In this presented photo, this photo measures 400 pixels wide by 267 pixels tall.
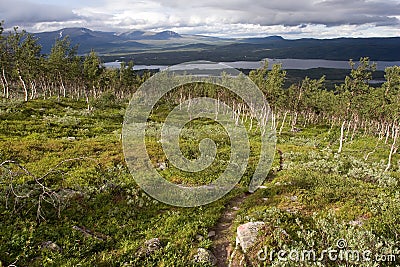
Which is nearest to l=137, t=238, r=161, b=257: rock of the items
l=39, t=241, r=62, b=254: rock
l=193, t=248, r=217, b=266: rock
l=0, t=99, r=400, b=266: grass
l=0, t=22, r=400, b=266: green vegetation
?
l=0, t=22, r=400, b=266: green vegetation

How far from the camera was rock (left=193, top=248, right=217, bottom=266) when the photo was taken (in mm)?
12585

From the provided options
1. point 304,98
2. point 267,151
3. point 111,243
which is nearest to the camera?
point 111,243

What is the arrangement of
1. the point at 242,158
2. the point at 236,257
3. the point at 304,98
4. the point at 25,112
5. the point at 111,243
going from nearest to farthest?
the point at 236,257 → the point at 111,243 → the point at 242,158 → the point at 25,112 → the point at 304,98

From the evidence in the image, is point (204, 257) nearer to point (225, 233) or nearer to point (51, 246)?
point (225, 233)

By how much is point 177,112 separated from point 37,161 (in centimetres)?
6965

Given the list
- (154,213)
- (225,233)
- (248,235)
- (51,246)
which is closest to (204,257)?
(248,235)

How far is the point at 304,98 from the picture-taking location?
78562 millimetres

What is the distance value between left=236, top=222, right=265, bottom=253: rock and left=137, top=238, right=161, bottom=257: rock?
3.70 m

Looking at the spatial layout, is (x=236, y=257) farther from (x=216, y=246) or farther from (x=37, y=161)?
(x=37, y=161)

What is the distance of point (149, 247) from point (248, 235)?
448 centimetres

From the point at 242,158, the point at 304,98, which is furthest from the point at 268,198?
the point at 304,98

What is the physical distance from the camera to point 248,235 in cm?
1355

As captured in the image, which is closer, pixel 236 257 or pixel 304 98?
pixel 236 257

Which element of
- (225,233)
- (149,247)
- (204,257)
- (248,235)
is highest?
(248,235)
